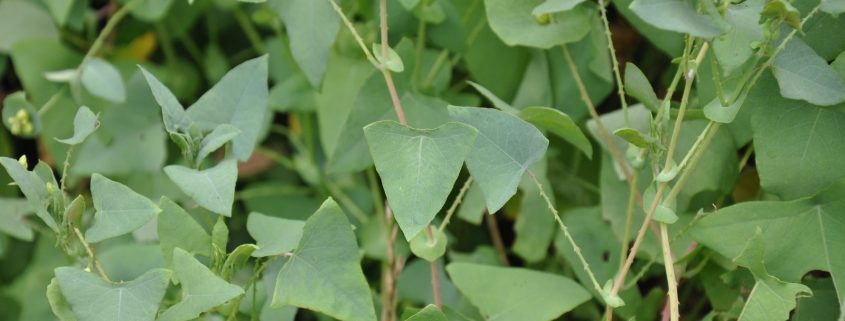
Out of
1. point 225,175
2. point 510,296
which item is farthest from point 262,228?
point 510,296

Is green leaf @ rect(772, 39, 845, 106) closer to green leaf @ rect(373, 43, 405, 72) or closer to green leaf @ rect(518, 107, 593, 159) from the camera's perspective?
green leaf @ rect(518, 107, 593, 159)

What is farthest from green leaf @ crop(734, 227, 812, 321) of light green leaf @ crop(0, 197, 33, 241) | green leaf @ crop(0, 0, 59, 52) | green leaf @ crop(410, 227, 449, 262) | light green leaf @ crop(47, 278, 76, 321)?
green leaf @ crop(0, 0, 59, 52)

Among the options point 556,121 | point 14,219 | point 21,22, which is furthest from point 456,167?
point 21,22

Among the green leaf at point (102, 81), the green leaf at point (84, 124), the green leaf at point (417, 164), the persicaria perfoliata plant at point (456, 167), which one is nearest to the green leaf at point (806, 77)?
the persicaria perfoliata plant at point (456, 167)

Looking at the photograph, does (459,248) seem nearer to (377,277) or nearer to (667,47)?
(377,277)

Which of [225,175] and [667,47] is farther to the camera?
[667,47]
